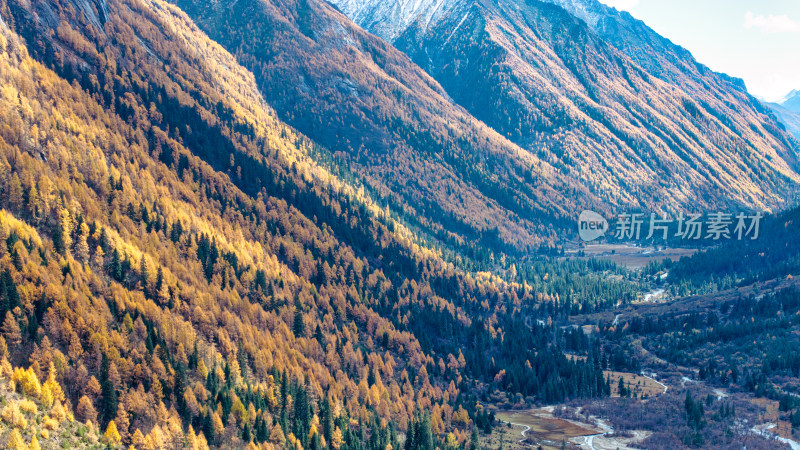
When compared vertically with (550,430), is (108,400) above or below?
below

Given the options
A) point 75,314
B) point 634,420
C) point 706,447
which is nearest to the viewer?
point 75,314

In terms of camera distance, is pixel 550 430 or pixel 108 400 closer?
pixel 108 400

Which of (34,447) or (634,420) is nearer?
(34,447)

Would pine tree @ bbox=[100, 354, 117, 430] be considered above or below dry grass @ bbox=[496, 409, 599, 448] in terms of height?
below

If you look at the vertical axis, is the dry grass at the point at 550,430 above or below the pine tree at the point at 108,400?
above

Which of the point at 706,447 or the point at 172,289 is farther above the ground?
the point at 706,447

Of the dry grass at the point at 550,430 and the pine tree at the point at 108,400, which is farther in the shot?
the dry grass at the point at 550,430

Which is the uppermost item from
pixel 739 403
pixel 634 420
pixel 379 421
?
pixel 739 403

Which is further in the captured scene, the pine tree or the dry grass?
the dry grass

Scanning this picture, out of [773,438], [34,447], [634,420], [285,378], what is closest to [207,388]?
[285,378]

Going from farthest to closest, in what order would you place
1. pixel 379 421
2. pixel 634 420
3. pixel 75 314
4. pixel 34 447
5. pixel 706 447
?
1. pixel 634 420
2. pixel 379 421
3. pixel 706 447
4. pixel 75 314
5. pixel 34 447

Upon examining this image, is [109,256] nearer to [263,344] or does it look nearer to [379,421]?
[263,344]
